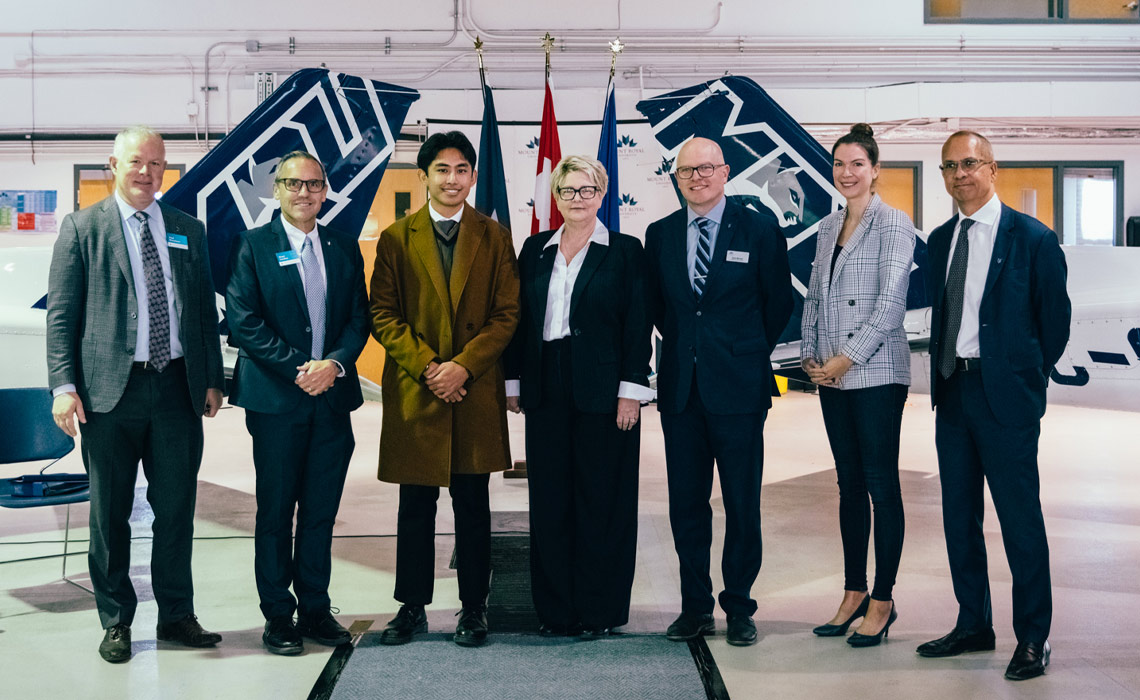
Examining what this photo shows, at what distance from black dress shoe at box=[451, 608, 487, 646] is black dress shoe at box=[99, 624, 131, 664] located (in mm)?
995

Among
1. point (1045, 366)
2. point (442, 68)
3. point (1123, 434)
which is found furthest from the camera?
point (442, 68)

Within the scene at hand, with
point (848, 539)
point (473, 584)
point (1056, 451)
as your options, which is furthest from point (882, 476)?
point (1056, 451)

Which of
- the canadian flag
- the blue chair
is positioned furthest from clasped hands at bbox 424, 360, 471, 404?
the canadian flag

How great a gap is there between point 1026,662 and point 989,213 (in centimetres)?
132

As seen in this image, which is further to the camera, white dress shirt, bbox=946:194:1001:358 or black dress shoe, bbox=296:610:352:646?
black dress shoe, bbox=296:610:352:646

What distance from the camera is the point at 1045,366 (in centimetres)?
271

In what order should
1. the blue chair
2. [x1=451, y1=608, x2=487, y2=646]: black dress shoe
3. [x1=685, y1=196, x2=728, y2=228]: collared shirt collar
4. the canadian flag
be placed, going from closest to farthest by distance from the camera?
[x1=451, y1=608, x2=487, y2=646]: black dress shoe
[x1=685, y1=196, x2=728, y2=228]: collared shirt collar
the blue chair
the canadian flag

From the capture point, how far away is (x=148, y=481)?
279cm

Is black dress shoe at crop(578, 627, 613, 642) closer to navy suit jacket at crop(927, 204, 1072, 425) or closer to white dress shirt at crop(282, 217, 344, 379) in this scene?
white dress shirt at crop(282, 217, 344, 379)

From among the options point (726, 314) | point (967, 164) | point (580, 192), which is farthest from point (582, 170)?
point (967, 164)

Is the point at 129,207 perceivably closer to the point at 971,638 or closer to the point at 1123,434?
the point at 971,638

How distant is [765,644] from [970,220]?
1.47m

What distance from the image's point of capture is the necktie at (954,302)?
9.05 ft

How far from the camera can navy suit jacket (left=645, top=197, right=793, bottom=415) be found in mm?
2867
